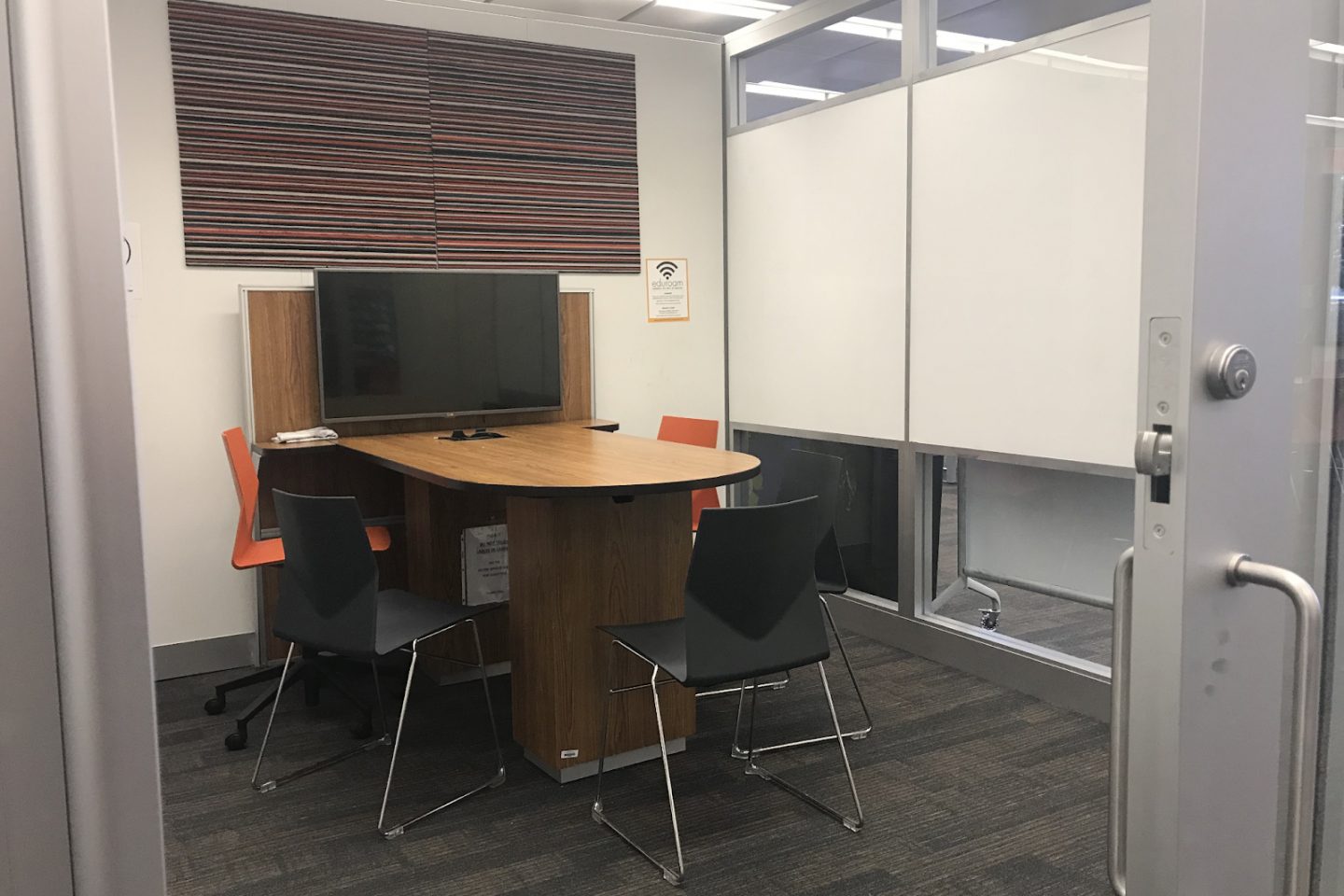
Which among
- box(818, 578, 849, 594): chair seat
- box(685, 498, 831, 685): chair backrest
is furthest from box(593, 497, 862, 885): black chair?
box(818, 578, 849, 594): chair seat

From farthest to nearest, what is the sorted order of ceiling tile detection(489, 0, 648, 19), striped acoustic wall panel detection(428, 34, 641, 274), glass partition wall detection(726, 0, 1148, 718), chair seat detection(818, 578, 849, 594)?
1. ceiling tile detection(489, 0, 648, 19)
2. striped acoustic wall panel detection(428, 34, 641, 274)
3. glass partition wall detection(726, 0, 1148, 718)
4. chair seat detection(818, 578, 849, 594)

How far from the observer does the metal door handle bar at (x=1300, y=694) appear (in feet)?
4.09

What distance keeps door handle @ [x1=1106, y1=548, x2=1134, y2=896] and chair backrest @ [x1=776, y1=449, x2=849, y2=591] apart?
7.27ft

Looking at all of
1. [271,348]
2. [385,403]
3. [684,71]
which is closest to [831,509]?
[385,403]

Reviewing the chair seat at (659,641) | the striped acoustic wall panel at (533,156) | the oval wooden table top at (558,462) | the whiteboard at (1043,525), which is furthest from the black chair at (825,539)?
the striped acoustic wall panel at (533,156)

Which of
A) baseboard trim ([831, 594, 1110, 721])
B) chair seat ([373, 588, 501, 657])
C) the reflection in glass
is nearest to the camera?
chair seat ([373, 588, 501, 657])

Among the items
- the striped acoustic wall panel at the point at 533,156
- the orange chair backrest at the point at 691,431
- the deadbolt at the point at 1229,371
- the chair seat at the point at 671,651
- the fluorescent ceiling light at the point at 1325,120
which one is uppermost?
the striped acoustic wall panel at the point at 533,156

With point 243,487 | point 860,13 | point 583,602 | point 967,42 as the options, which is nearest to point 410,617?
point 583,602

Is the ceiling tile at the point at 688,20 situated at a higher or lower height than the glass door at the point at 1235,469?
higher

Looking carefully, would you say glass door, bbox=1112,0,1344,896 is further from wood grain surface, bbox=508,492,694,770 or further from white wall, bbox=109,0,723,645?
white wall, bbox=109,0,723,645

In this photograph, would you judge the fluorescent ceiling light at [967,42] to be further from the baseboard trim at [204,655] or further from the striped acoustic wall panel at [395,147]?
the baseboard trim at [204,655]

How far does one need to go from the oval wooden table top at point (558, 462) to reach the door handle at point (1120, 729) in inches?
66.4

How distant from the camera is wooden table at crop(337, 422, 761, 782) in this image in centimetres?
331

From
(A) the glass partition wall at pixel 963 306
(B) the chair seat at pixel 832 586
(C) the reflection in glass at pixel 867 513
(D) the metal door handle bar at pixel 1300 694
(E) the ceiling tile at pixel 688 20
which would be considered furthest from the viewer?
(E) the ceiling tile at pixel 688 20
